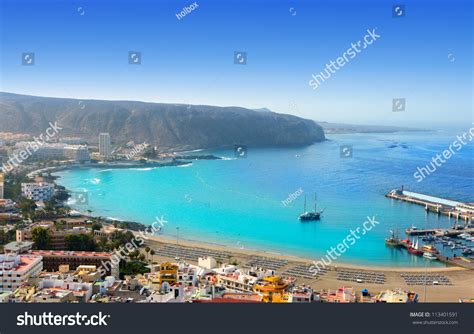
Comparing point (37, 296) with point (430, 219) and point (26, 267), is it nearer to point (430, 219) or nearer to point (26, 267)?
point (26, 267)

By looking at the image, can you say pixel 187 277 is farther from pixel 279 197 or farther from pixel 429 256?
pixel 279 197

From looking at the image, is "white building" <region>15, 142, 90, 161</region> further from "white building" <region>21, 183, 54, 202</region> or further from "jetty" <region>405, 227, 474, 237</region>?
"jetty" <region>405, 227, 474, 237</region>

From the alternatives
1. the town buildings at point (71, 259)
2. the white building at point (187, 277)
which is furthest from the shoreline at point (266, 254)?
the white building at point (187, 277)

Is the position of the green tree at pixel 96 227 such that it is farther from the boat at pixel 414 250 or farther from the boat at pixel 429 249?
the boat at pixel 429 249

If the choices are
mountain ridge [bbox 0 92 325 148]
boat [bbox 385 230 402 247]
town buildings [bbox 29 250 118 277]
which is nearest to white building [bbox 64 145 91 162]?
mountain ridge [bbox 0 92 325 148]

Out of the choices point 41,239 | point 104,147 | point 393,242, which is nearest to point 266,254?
point 393,242
